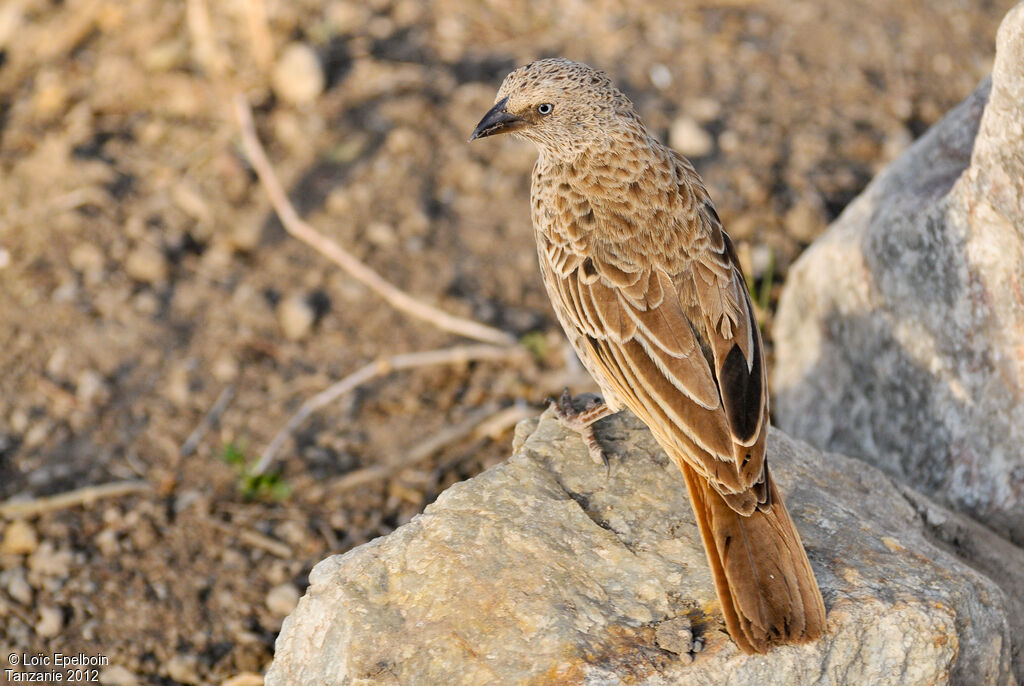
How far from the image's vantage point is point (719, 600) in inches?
130

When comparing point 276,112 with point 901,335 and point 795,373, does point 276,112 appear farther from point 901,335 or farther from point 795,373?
point 901,335

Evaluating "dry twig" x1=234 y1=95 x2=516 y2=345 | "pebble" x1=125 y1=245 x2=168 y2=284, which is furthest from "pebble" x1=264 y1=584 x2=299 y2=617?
"pebble" x1=125 y1=245 x2=168 y2=284

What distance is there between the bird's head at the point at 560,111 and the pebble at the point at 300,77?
10.00 ft

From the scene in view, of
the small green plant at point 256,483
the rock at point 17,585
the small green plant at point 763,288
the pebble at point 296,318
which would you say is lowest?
the rock at point 17,585

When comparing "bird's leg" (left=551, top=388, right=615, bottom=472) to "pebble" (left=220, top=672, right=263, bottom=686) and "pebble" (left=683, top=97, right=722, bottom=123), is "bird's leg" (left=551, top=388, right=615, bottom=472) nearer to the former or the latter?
"pebble" (left=220, top=672, right=263, bottom=686)

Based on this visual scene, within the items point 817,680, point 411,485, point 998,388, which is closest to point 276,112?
point 411,485

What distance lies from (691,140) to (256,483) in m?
3.63

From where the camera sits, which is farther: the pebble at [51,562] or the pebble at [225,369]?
the pebble at [225,369]

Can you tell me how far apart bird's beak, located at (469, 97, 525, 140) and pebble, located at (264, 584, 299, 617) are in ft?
7.29

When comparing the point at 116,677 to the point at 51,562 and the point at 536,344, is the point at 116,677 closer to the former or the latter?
the point at 51,562

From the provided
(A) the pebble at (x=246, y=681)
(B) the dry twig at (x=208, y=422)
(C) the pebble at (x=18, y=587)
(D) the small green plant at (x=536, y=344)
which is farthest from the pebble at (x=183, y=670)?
(D) the small green plant at (x=536, y=344)

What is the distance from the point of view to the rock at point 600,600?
3225mm

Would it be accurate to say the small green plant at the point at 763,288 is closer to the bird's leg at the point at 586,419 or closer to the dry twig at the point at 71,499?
the bird's leg at the point at 586,419

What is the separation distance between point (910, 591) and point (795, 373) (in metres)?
2.19
